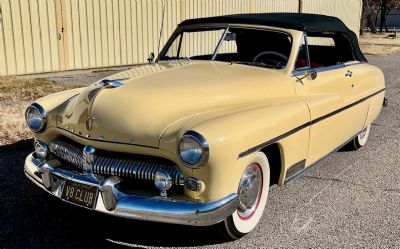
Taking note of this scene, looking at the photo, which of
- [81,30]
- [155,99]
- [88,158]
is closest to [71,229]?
[88,158]

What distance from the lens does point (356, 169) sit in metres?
5.01

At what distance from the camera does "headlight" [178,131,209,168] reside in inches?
114

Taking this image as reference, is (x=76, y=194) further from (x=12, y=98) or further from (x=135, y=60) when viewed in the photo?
(x=135, y=60)

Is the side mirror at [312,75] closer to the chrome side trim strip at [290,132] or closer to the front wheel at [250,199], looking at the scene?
the chrome side trim strip at [290,132]

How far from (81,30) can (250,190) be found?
9.34 m

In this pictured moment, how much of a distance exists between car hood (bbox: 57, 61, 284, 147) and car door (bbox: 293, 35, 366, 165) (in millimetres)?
355

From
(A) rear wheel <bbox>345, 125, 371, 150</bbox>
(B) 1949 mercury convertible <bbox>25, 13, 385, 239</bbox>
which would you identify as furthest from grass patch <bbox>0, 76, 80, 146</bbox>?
(A) rear wheel <bbox>345, 125, 371, 150</bbox>

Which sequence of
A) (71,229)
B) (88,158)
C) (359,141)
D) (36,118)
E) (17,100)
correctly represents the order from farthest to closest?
(17,100)
(359,141)
(36,118)
(71,229)
(88,158)

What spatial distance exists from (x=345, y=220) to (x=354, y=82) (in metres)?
1.85

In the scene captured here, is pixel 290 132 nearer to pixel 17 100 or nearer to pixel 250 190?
pixel 250 190

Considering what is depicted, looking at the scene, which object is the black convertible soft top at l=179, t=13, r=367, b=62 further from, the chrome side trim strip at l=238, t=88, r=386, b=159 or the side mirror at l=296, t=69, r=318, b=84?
the chrome side trim strip at l=238, t=88, r=386, b=159

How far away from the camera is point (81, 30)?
11680 mm

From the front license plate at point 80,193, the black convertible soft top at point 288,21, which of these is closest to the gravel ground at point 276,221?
the front license plate at point 80,193

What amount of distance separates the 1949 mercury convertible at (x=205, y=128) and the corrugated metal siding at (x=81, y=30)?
193 inches
